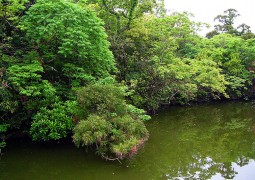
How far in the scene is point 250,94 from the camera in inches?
971

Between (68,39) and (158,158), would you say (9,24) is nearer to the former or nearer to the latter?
(68,39)

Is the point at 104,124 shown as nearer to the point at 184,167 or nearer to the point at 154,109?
the point at 184,167

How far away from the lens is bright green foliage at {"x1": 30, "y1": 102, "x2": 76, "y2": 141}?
355 inches

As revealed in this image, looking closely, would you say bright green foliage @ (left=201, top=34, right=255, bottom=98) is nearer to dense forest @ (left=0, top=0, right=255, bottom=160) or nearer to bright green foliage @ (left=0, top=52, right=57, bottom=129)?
dense forest @ (left=0, top=0, right=255, bottom=160)

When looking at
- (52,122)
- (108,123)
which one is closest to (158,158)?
(108,123)

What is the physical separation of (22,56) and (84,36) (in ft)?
9.40

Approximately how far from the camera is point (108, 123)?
→ 8.52 m

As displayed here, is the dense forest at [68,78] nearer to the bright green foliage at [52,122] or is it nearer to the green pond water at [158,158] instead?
the bright green foliage at [52,122]

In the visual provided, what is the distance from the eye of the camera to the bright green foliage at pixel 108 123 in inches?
318

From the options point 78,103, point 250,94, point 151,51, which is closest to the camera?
point 78,103

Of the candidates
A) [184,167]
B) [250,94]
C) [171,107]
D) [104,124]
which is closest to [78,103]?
[104,124]

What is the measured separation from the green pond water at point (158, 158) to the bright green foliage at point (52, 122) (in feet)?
3.00

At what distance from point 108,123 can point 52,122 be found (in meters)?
2.00

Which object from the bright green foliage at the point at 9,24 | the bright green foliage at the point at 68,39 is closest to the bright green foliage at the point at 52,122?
the bright green foliage at the point at 68,39
